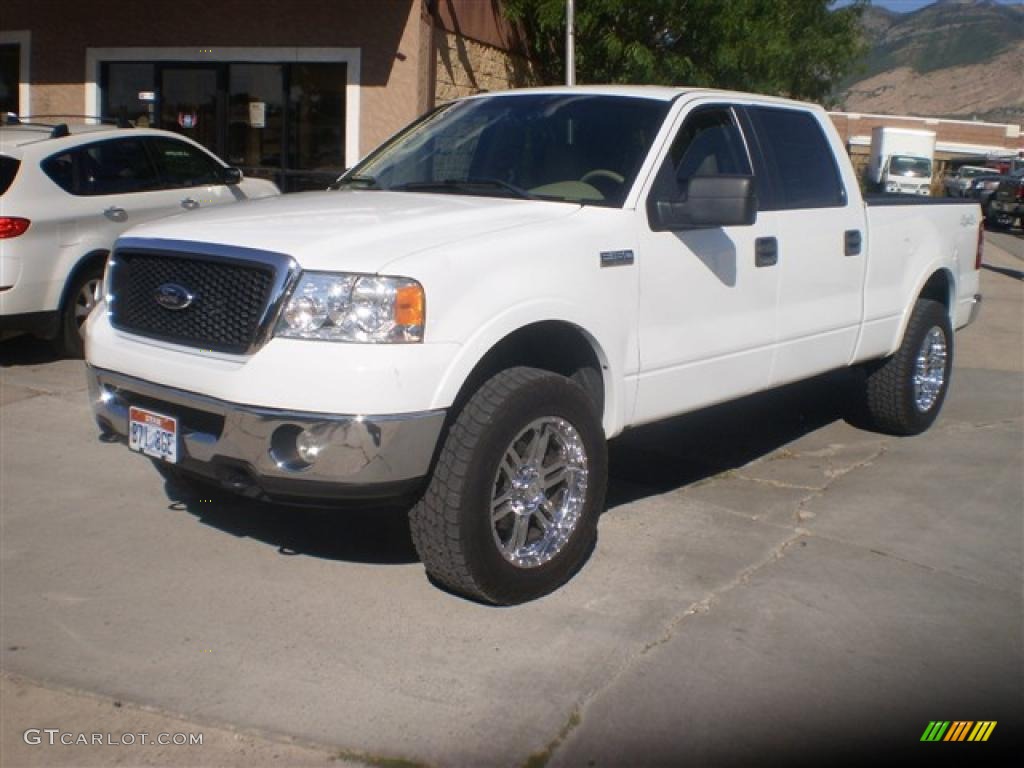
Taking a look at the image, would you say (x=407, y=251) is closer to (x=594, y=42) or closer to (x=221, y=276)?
(x=221, y=276)

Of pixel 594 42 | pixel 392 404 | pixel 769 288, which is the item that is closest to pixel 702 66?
pixel 594 42

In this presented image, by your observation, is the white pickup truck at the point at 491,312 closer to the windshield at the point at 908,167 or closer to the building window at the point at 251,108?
the building window at the point at 251,108

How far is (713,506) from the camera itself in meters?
6.12

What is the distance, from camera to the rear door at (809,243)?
5996 millimetres

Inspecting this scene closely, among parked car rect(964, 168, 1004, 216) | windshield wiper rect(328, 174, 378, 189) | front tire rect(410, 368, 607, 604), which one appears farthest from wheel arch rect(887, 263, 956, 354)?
parked car rect(964, 168, 1004, 216)

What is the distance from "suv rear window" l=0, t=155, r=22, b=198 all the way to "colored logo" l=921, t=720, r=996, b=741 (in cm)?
699

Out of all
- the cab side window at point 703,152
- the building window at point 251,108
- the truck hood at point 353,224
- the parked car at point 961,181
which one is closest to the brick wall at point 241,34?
the building window at point 251,108

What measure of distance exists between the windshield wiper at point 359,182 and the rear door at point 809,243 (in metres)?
1.84

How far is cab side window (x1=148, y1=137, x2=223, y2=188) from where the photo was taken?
9664 mm

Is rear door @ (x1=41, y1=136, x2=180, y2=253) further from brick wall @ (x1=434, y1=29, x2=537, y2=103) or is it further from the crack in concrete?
brick wall @ (x1=434, y1=29, x2=537, y2=103)

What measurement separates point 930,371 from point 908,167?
33664 mm

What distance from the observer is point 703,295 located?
540 centimetres

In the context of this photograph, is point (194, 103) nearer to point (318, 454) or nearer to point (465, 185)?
point (465, 185)

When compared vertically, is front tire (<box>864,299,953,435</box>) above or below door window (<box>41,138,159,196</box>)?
below
